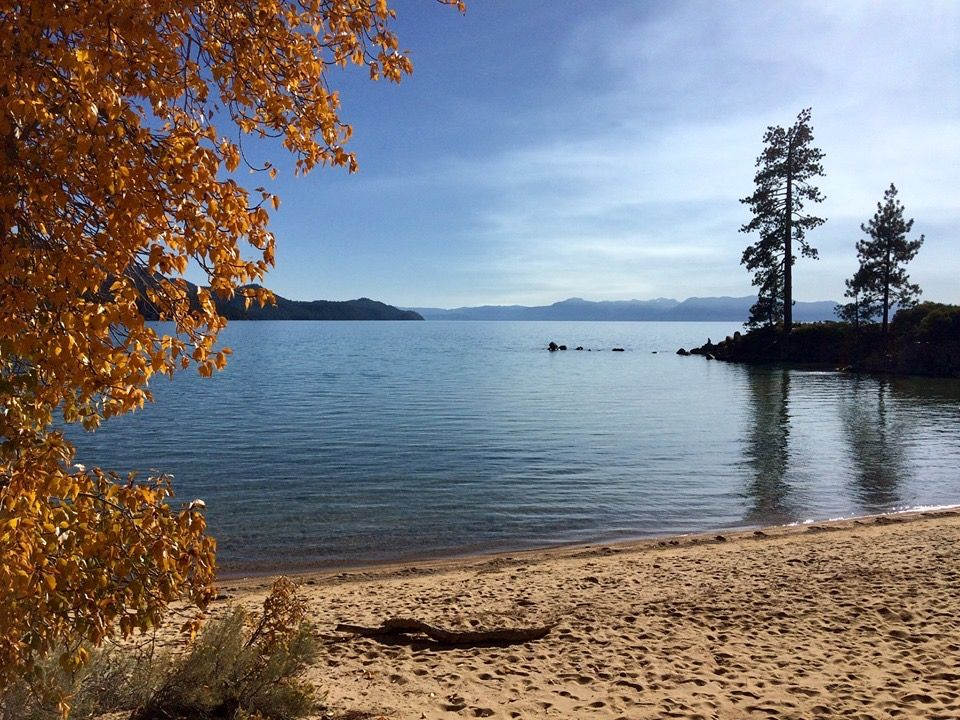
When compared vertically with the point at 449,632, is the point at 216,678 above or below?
above

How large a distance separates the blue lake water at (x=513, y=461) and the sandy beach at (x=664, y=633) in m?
2.72

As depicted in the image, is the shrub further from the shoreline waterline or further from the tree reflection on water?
the tree reflection on water

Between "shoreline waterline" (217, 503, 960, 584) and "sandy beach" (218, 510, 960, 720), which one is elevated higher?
"sandy beach" (218, 510, 960, 720)

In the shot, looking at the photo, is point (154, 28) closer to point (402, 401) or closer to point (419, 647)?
point (419, 647)

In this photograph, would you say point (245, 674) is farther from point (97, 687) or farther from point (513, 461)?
point (513, 461)

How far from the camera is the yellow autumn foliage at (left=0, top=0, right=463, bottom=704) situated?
8.80 ft

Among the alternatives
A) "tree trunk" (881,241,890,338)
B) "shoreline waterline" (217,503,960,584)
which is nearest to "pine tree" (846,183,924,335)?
"tree trunk" (881,241,890,338)

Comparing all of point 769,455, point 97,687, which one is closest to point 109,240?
point 97,687

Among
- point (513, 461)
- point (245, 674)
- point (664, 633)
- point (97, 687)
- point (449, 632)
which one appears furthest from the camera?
point (513, 461)

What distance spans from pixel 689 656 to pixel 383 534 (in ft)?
28.4

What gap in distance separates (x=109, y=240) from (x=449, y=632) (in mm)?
6977

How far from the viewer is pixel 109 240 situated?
281cm

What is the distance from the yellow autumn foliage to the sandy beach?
3.83 m

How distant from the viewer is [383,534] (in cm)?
1517
